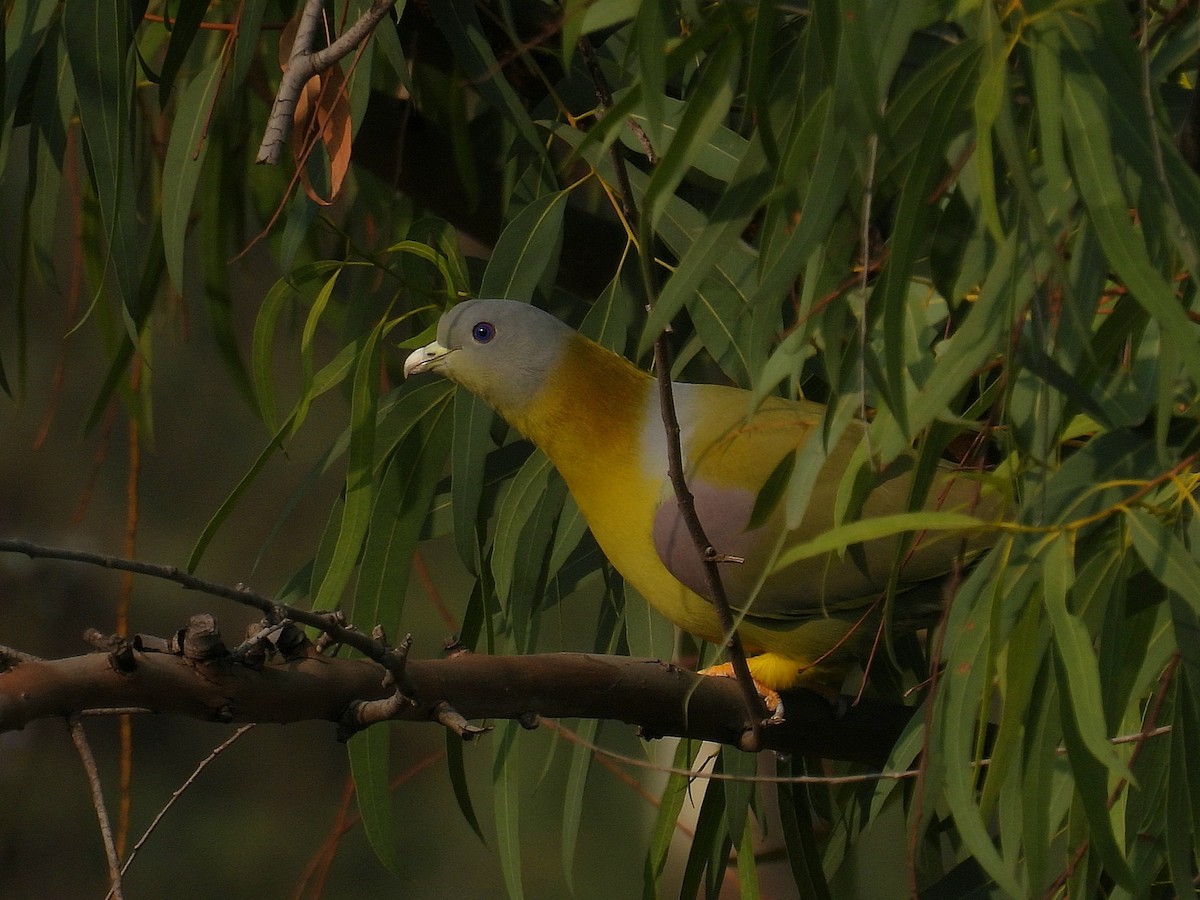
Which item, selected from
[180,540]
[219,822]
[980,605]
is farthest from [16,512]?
[980,605]

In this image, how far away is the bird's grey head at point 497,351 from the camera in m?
1.77

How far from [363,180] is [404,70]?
41.0 inches

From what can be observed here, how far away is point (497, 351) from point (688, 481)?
301mm

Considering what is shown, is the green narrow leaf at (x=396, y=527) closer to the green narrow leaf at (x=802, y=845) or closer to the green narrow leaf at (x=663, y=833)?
the green narrow leaf at (x=663, y=833)

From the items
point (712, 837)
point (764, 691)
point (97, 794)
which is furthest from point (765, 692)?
point (97, 794)

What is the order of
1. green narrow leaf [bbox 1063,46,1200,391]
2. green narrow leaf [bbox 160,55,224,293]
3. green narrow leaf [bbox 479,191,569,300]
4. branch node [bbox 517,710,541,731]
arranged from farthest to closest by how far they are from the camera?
1. green narrow leaf [bbox 479,191,569,300]
2. green narrow leaf [bbox 160,55,224,293]
3. branch node [bbox 517,710,541,731]
4. green narrow leaf [bbox 1063,46,1200,391]

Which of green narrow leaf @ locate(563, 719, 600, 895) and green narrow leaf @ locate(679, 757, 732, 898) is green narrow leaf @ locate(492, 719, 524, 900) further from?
green narrow leaf @ locate(679, 757, 732, 898)

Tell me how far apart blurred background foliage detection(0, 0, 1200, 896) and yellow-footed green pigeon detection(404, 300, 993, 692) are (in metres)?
0.07

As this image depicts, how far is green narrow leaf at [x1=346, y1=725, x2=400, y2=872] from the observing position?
1529 millimetres

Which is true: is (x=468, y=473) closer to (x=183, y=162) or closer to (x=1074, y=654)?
(x=183, y=162)

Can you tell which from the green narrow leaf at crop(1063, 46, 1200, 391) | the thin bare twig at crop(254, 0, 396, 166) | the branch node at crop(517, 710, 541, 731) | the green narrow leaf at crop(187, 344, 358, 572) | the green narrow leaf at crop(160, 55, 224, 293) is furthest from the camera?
the green narrow leaf at crop(160, 55, 224, 293)

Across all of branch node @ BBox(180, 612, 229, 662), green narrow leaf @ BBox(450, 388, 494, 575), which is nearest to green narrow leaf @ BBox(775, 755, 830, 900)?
green narrow leaf @ BBox(450, 388, 494, 575)

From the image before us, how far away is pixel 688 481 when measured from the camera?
1.83 meters

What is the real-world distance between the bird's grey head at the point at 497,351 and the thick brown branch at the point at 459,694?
1.86ft
